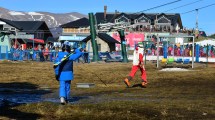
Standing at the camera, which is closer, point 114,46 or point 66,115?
point 66,115

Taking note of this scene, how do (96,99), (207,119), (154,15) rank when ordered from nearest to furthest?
1. (207,119)
2. (96,99)
3. (154,15)

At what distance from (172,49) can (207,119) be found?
40.4 metres

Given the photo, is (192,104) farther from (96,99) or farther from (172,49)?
(172,49)

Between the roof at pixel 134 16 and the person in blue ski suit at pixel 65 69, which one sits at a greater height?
the roof at pixel 134 16

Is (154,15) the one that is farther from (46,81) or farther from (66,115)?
(66,115)

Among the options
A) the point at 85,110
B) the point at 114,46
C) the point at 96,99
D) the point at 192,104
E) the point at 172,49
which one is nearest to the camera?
the point at 85,110

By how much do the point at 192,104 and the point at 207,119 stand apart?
225cm

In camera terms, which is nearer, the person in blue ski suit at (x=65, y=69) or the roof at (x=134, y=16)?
the person in blue ski suit at (x=65, y=69)

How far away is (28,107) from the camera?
10477 mm

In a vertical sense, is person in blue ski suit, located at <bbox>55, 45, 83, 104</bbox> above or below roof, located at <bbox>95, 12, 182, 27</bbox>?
below

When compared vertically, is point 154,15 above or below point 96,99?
above

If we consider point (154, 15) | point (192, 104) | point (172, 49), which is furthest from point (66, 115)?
point (154, 15)

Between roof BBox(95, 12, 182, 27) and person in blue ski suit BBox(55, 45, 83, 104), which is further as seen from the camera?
roof BBox(95, 12, 182, 27)

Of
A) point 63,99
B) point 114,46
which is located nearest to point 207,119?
point 63,99
